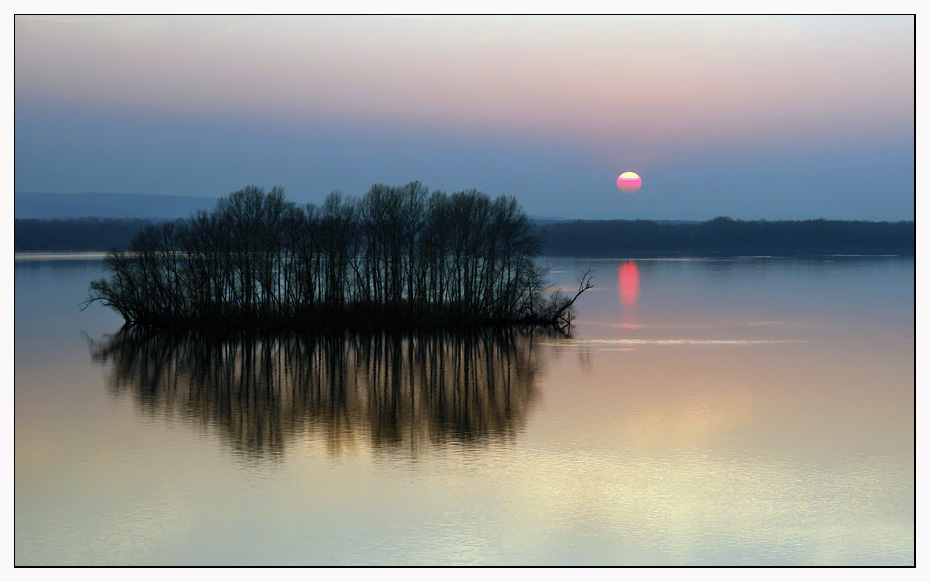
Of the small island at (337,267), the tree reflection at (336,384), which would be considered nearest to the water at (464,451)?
the tree reflection at (336,384)

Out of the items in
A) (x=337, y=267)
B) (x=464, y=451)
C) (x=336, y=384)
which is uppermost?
(x=337, y=267)

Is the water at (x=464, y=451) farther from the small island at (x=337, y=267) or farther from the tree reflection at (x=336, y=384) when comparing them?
the small island at (x=337, y=267)

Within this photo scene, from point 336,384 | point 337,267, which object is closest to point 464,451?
point 336,384

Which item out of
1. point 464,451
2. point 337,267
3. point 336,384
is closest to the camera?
point 464,451

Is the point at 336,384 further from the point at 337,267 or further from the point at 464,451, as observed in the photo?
the point at 337,267

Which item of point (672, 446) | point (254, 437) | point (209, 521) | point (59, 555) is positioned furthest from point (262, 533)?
point (672, 446)

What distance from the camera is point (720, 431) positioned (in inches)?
1054

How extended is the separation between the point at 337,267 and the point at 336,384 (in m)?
20.7

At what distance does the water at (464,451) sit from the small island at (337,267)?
410 centimetres

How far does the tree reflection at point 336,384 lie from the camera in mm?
26438

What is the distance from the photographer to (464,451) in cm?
2416
